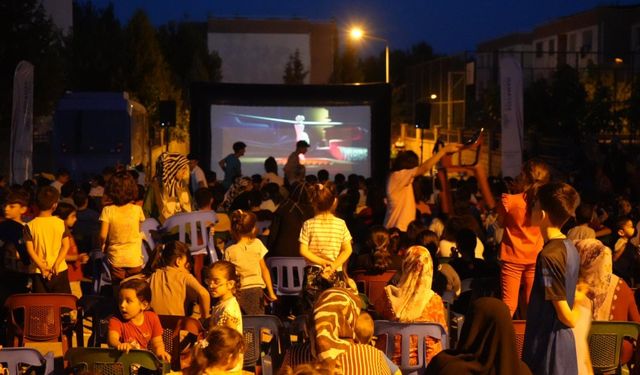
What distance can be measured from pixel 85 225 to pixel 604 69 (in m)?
29.2

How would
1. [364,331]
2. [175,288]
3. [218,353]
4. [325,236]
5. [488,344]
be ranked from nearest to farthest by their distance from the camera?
[488,344]
[218,353]
[364,331]
[175,288]
[325,236]

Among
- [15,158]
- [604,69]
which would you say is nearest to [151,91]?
[604,69]

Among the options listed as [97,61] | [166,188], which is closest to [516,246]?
[166,188]

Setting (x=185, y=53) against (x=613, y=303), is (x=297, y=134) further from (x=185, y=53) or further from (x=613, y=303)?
(x=185, y=53)

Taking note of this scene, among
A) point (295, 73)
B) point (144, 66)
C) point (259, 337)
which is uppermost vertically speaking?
point (295, 73)

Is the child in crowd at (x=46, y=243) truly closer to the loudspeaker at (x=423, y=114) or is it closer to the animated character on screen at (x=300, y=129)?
the animated character on screen at (x=300, y=129)

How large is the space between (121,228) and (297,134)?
50.3 ft

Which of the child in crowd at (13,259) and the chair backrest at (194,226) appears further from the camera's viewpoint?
the chair backrest at (194,226)

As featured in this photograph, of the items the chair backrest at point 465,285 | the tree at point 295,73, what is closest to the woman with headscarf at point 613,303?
the chair backrest at point 465,285

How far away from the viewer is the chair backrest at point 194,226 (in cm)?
922

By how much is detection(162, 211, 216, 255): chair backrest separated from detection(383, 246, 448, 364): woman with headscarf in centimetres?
373

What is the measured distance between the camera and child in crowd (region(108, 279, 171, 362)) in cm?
561

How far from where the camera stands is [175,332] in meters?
5.91

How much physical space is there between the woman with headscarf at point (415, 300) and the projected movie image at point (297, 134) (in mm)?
16776
